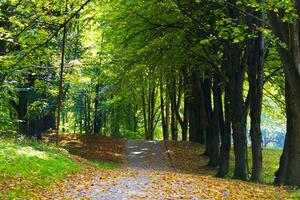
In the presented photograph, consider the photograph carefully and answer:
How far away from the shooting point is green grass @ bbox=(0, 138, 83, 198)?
33.6 feet

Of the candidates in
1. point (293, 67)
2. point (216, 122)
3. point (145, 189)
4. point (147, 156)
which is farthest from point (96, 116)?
point (293, 67)

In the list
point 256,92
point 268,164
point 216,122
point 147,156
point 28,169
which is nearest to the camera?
point 28,169

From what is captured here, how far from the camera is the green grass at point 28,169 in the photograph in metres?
10.2

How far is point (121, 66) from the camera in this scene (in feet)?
73.2

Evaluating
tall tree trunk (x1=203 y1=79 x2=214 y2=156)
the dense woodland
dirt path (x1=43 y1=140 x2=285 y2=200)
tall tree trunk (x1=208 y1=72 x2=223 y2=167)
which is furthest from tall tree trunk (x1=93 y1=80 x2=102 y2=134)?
dirt path (x1=43 y1=140 x2=285 y2=200)

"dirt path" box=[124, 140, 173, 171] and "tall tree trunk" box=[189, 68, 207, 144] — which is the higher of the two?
"tall tree trunk" box=[189, 68, 207, 144]

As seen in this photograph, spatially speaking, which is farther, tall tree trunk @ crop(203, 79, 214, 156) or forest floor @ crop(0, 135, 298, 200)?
tall tree trunk @ crop(203, 79, 214, 156)

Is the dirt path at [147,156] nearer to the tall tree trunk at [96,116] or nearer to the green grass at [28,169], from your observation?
the tall tree trunk at [96,116]

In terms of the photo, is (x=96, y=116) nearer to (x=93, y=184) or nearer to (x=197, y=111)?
(x=197, y=111)

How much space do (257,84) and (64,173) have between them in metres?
7.77

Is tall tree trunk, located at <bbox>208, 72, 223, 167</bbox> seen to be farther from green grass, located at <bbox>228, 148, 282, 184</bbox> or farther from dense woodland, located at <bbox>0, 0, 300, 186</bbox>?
green grass, located at <bbox>228, 148, 282, 184</bbox>

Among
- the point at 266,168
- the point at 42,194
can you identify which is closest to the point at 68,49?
the point at 266,168

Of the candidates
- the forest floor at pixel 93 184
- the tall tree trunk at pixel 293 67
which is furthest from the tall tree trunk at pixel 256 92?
the forest floor at pixel 93 184

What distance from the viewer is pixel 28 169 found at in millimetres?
11766
